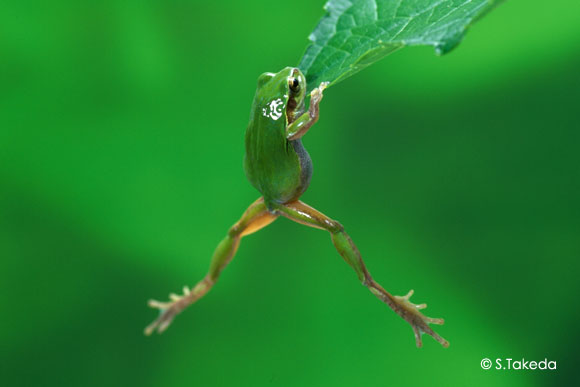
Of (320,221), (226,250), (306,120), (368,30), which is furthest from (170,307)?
(368,30)

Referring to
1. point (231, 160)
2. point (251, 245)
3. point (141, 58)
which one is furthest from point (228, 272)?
point (141, 58)

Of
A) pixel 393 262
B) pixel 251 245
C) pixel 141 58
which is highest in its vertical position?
pixel 141 58

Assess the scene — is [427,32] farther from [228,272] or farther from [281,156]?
[228,272]

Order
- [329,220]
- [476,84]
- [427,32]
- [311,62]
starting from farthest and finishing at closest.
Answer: [476,84]
[329,220]
[311,62]
[427,32]

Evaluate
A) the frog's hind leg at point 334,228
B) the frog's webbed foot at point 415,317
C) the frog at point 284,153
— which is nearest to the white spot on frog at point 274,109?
the frog at point 284,153

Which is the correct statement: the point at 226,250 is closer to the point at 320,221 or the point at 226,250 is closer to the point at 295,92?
the point at 320,221

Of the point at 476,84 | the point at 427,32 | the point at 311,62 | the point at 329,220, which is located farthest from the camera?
the point at 476,84
